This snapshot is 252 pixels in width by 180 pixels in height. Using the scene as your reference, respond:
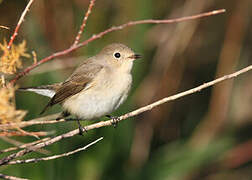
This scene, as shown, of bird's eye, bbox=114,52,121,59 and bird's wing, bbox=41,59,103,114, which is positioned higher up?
bird's eye, bbox=114,52,121,59

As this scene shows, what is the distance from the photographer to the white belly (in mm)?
3082

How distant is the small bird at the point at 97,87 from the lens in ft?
10.2

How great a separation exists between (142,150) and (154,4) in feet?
4.58

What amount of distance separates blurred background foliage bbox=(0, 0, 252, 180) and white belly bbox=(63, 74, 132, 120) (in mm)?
300

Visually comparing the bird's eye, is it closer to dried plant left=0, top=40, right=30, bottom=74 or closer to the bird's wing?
the bird's wing

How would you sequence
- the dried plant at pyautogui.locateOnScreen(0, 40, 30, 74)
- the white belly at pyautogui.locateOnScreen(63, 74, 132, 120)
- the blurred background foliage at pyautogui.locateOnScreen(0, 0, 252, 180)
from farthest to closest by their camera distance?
the blurred background foliage at pyautogui.locateOnScreen(0, 0, 252, 180) < the white belly at pyautogui.locateOnScreen(63, 74, 132, 120) < the dried plant at pyautogui.locateOnScreen(0, 40, 30, 74)

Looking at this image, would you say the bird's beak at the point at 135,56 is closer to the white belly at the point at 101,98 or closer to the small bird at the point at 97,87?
the small bird at the point at 97,87

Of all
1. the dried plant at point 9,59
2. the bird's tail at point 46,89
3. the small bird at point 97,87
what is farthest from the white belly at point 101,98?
the dried plant at point 9,59

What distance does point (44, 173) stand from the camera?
321 cm

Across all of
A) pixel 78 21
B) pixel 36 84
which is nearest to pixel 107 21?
pixel 78 21

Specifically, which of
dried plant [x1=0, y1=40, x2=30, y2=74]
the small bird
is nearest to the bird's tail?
the small bird

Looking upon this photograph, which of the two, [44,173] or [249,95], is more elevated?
[249,95]

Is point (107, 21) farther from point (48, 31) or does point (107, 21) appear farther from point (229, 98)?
point (229, 98)

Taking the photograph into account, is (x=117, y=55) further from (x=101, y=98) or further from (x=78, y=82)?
(x=101, y=98)
